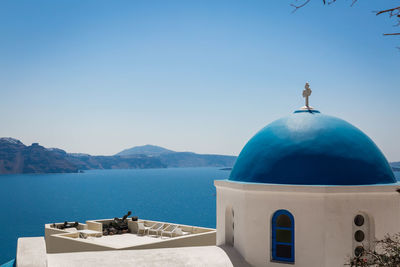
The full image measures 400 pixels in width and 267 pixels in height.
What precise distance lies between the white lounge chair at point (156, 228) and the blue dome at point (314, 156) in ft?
49.6

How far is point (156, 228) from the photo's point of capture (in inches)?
1062

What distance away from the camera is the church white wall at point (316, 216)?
9727mm

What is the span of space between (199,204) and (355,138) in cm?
10652

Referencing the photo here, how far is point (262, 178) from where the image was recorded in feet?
35.8

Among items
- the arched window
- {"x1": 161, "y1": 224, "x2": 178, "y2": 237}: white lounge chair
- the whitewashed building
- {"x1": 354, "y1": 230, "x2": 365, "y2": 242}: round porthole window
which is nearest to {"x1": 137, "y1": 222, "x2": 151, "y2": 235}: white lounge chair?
{"x1": 161, "y1": 224, "x2": 178, "y2": 237}: white lounge chair

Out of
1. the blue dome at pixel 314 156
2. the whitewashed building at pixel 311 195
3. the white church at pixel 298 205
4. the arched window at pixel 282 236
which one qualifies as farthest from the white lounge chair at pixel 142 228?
the blue dome at pixel 314 156

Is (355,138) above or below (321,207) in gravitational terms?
above

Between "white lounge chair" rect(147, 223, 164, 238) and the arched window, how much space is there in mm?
14930

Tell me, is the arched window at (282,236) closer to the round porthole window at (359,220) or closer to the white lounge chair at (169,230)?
the round porthole window at (359,220)

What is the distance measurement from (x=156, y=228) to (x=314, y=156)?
18.1 m

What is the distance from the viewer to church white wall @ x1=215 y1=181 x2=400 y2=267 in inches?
383

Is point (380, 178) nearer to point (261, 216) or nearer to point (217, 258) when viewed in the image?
point (261, 216)

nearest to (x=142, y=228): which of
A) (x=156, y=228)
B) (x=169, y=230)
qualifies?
(x=156, y=228)

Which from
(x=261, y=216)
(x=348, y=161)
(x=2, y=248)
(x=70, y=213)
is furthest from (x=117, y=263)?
(x=70, y=213)
